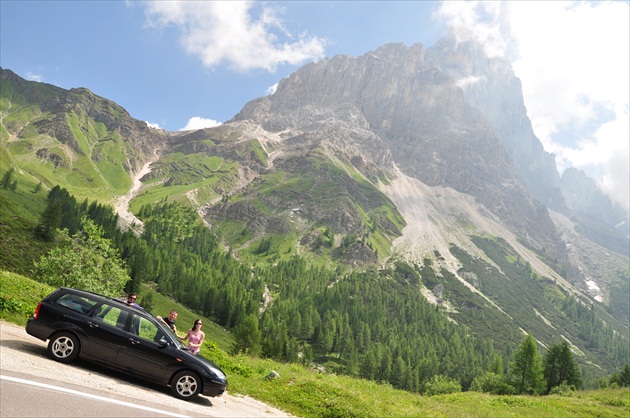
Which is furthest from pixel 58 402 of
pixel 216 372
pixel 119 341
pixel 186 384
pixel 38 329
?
pixel 216 372

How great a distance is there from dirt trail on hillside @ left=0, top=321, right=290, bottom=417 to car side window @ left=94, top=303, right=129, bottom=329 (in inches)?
72.8

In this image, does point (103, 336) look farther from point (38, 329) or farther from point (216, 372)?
point (216, 372)

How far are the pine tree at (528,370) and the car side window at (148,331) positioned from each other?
250 ft

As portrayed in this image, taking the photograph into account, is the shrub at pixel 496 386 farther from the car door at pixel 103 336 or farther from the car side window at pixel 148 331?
the car door at pixel 103 336

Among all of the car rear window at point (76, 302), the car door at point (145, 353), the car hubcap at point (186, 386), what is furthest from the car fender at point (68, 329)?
the car hubcap at point (186, 386)

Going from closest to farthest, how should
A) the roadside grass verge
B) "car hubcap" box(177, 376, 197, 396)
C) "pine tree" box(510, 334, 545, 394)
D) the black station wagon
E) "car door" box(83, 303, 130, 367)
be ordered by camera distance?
the black station wagon, "car door" box(83, 303, 130, 367), "car hubcap" box(177, 376, 197, 396), the roadside grass verge, "pine tree" box(510, 334, 545, 394)

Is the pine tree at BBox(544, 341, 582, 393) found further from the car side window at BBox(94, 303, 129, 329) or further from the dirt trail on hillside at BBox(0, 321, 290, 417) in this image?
the car side window at BBox(94, 303, 129, 329)

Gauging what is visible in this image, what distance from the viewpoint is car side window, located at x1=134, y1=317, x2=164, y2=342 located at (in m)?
14.7

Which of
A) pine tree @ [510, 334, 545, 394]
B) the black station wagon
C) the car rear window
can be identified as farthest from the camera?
pine tree @ [510, 334, 545, 394]

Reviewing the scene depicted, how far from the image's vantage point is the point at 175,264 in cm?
16875

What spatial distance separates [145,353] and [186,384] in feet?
6.98

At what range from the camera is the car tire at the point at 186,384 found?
1473 centimetres

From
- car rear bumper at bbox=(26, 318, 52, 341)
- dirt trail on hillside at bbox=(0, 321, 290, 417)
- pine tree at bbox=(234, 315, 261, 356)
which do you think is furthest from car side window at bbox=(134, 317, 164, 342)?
pine tree at bbox=(234, 315, 261, 356)

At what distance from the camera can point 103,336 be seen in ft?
46.4
